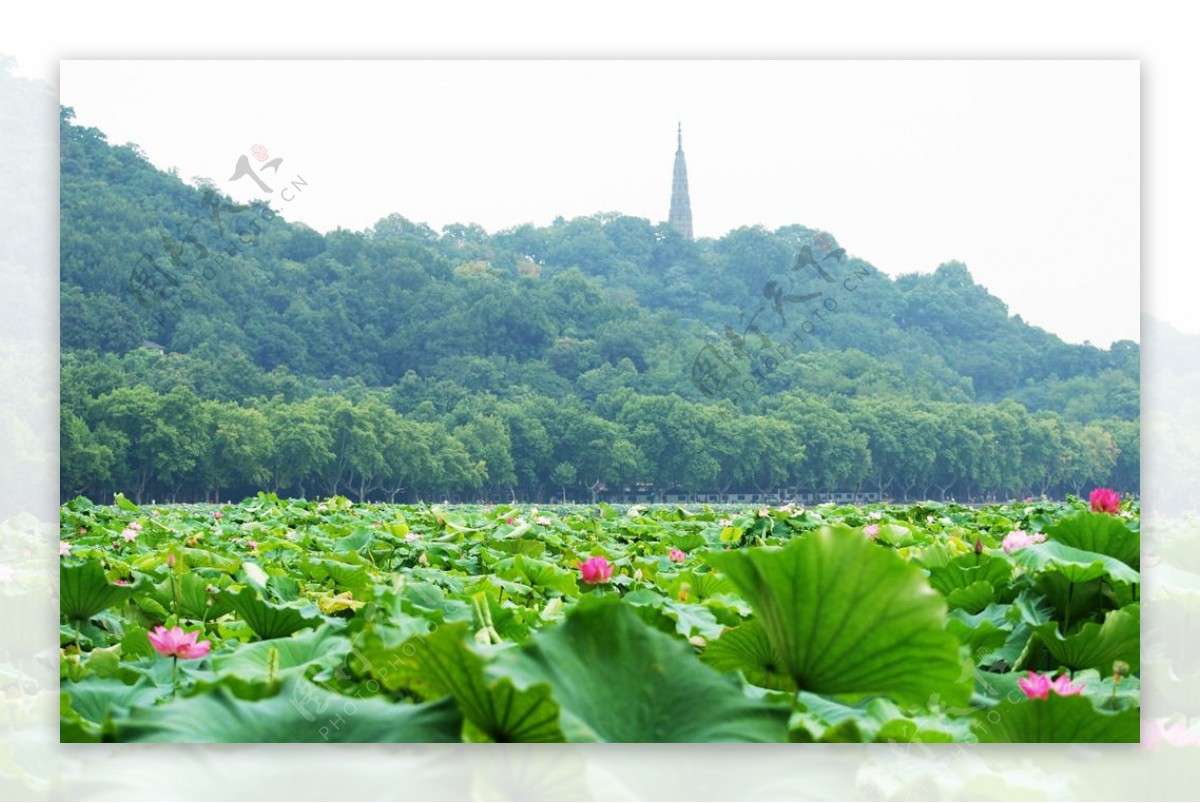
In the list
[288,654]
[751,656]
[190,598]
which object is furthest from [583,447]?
[751,656]

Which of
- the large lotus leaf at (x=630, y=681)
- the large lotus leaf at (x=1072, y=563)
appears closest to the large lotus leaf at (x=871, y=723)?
the large lotus leaf at (x=630, y=681)

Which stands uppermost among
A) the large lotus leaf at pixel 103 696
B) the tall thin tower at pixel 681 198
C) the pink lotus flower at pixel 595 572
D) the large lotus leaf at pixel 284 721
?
the tall thin tower at pixel 681 198

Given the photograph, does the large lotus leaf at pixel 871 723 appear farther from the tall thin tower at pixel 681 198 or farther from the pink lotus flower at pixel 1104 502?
the tall thin tower at pixel 681 198

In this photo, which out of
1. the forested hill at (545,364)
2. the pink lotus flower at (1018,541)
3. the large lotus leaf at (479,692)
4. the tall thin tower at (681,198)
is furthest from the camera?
the forested hill at (545,364)
